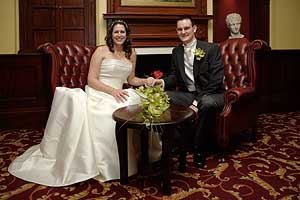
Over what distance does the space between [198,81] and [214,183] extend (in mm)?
1081

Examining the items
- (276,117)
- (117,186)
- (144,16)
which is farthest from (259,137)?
(144,16)

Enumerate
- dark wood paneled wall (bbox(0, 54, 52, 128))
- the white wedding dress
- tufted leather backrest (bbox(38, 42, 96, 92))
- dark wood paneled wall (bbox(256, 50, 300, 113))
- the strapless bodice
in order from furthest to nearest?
dark wood paneled wall (bbox(256, 50, 300, 113))
dark wood paneled wall (bbox(0, 54, 52, 128))
tufted leather backrest (bbox(38, 42, 96, 92))
the strapless bodice
the white wedding dress

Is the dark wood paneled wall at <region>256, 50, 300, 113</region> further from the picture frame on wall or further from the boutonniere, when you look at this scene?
the boutonniere

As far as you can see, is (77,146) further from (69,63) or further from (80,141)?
(69,63)

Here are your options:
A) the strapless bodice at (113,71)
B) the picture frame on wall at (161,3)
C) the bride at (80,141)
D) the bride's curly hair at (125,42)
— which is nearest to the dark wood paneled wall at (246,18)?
the picture frame on wall at (161,3)

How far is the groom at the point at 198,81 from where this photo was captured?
110 inches

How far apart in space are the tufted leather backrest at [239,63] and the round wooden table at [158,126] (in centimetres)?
118

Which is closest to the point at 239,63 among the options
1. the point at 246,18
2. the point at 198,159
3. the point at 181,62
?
the point at 181,62

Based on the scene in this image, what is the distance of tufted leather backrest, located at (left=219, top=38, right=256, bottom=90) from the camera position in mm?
3416

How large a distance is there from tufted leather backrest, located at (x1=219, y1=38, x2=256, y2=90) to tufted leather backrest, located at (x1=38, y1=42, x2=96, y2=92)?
159 cm

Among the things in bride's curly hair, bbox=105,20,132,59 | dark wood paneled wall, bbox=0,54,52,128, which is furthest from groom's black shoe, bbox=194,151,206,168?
dark wood paneled wall, bbox=0,54,52,128

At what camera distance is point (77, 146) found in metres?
2.50

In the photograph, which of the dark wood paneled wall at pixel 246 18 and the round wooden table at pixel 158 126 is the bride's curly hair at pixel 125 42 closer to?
the round wooden table at pixel 158 126

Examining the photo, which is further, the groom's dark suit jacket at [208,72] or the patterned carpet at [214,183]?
the groom's dark suit jacket at [208,72]
